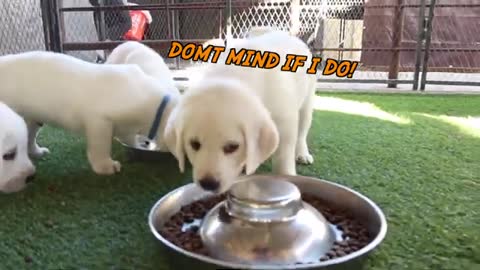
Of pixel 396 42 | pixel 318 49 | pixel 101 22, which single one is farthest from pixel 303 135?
pixel 101 22

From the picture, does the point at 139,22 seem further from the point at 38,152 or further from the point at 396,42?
the point at 38,152

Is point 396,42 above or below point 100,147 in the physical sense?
above

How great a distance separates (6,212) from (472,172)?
1.43 meters

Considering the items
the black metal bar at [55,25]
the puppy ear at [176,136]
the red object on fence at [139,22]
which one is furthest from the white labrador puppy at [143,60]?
the red object on fence at [139,22]

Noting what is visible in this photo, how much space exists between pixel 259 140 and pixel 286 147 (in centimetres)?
27

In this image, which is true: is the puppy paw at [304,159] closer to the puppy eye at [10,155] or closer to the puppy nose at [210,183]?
the puppy nose at [210,183]

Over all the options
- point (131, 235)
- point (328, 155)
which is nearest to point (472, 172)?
point (328, 155)

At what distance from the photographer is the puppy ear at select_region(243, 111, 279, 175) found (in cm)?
113

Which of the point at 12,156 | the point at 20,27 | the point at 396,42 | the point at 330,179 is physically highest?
the point at 20,27

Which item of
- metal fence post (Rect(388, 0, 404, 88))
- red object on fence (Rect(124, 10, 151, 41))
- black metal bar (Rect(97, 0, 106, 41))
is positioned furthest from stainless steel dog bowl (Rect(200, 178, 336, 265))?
red object on fence (Rect(124, 10, 151, 41))

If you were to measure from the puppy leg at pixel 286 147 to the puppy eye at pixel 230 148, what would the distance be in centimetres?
27

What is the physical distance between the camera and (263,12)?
3.97 m

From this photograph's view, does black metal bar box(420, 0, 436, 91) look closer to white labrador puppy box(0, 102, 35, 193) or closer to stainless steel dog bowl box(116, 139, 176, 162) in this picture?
stainless steel dog bowl box(116, 139, 176, 162)

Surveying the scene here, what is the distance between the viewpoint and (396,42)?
142 inches
